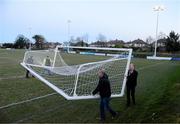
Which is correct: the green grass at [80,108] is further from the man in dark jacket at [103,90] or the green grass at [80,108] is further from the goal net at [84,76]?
the goal net at [84,76]

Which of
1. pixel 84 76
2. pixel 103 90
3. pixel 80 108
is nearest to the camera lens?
pixel 103 90

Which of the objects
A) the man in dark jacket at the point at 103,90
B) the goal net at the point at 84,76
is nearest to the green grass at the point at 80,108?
the man in dark jacket at the point at 103,90

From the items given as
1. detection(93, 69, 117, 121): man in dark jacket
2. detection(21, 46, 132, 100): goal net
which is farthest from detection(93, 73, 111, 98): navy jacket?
detection(21, 46, 132, 100): goal net

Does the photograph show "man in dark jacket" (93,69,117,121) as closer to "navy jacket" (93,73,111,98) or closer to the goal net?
"navy jacket" (93,73,111,98)

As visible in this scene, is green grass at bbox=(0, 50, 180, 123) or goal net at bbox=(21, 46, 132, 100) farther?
goal net at bbox=(21, 46, 132, 100)

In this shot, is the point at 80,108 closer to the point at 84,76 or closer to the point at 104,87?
the point at 84,76

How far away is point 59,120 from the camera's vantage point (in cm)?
1134

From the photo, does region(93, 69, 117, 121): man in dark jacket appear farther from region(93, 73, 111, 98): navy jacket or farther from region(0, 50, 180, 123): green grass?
region(0, 50, 180, 123): green grass

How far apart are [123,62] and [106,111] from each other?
11.0 feet

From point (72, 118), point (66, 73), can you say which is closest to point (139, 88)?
point (66, 73)

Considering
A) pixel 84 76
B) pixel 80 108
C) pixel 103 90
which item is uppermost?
pixel 84 76

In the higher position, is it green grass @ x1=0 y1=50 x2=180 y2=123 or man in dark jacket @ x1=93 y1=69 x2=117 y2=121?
man in dark jacket @ x1=93 y1=69 x2=117 y2=121

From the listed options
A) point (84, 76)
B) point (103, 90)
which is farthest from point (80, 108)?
point (103, 90)

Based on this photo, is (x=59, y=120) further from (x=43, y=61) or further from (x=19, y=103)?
(x=43, y=61)
